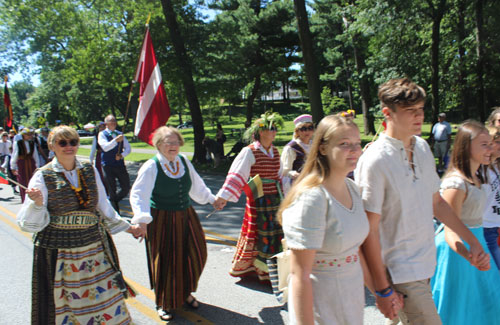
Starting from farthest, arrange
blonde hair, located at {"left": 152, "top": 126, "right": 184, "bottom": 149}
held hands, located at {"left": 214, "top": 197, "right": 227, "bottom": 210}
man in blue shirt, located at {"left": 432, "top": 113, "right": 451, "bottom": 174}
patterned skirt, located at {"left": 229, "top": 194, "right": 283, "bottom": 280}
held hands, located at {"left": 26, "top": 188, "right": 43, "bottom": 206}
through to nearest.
Result: man in blue shirt, located at {"left": 432, "top": 113, "right": 451, "bottom": 174}, patterned skirt, located at {"left": 229, "top": 194, "right": 283, "bottom": 280}, held hands, located at {"left": 214, "top": 197, "right": 227, "bottom": 210}, blonde hair, located at {"left": 152, "top": 126, "right": 184, "bottom": 149}, held hands, located at {"left": 26, "top": 188, "right": 43, "bottom": 206}

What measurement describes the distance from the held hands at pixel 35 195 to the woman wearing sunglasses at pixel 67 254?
2.0 inches

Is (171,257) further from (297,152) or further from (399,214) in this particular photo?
(399,214)

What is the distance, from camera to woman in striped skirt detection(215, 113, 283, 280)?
5035 millimetres

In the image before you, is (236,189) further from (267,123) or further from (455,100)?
(455,100)

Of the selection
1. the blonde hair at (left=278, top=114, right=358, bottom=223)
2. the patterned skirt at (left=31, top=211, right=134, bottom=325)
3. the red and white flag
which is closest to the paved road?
the patterned skirt at (left=31, top=211, right=134, bottom=325)

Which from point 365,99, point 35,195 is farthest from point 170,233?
point 365,99

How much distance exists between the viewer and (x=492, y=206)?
11.3 ft

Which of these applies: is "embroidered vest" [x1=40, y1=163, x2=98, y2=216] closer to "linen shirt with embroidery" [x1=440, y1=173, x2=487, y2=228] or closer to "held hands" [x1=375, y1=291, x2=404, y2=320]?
"held hands" [x1=375, y1=291, x2=404, y2=320]

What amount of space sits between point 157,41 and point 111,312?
14710 mm

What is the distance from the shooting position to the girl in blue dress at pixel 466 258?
9.70 feet

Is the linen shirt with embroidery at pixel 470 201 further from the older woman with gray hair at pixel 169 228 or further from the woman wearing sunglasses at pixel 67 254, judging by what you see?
the woman wearing sunglasses at pixel 67 254

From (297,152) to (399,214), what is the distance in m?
2.98

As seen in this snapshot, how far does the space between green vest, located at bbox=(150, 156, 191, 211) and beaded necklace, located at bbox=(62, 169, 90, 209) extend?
0.72 m

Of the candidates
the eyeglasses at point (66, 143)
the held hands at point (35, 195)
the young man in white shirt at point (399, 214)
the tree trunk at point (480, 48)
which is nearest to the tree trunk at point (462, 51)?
the tree trunk at point (480, 48)
